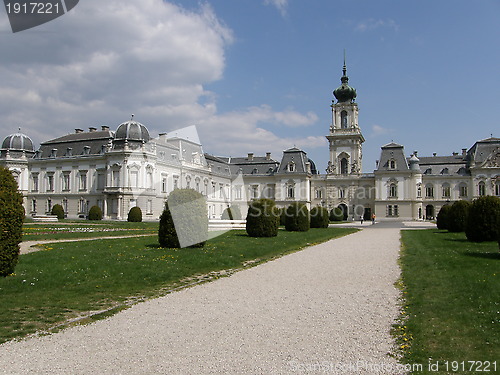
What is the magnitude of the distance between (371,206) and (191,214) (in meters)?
48.3

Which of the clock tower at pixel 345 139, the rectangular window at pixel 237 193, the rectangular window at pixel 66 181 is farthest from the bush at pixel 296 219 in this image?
the rectangular window at pixel 237 193

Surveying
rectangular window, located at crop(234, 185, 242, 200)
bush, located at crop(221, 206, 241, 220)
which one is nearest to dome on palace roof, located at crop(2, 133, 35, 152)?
rectangular window, located at crop(234, 185, 242, 200)

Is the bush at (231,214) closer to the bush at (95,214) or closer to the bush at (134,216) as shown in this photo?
the bush at (134,216)

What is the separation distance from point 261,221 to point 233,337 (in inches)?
641

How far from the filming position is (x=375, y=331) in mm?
5848

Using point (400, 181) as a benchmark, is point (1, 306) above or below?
below

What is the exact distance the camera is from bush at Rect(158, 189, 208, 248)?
1517cm

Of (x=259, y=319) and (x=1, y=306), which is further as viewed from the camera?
(x=1, y=306)

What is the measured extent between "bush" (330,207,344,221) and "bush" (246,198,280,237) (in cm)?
3446

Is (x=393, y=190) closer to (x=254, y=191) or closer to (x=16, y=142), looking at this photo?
(x=254, y=191)

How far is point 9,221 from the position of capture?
919 centimetres

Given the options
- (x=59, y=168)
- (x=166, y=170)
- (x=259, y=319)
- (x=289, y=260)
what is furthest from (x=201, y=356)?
(x=59, y=168)

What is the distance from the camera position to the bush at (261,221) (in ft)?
71.7

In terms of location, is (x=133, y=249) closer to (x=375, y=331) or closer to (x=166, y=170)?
(x=375, y=331)
